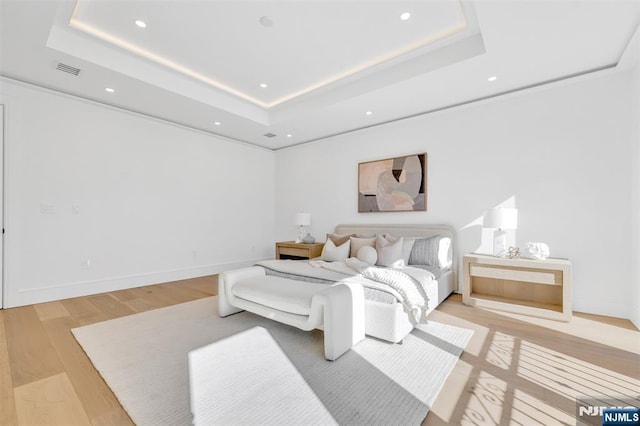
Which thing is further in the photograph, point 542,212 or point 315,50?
point 542,212

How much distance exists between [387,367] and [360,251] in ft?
6.04

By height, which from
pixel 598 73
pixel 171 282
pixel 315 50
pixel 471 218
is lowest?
pixel 171 282

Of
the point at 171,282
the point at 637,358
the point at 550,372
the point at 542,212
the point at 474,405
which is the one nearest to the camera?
the point at 474,405

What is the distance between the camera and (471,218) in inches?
152

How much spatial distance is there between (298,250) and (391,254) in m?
2.08

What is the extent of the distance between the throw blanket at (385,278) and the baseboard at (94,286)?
228cm

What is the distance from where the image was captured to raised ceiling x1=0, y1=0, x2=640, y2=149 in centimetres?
237

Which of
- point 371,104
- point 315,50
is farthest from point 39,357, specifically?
point 371,104

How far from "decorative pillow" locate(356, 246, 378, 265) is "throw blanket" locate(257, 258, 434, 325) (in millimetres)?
273

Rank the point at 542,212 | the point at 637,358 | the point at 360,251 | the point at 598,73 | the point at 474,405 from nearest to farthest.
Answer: the point at 474,405
the point at 637,358
the point at 598,73
the point at 542,212
the point at 360,251

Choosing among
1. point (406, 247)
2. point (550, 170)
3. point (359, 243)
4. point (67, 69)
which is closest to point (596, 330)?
point (550, 170)

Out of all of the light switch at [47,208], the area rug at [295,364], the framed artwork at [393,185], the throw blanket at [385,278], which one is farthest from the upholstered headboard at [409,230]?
the light switch at [47,208]

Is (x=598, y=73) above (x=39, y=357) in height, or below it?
above

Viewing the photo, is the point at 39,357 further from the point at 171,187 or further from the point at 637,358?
the point at 637,358
